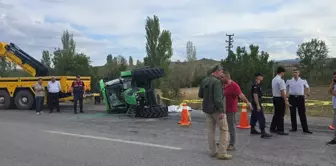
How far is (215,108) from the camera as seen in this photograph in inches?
256

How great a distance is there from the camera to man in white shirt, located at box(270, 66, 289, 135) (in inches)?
341

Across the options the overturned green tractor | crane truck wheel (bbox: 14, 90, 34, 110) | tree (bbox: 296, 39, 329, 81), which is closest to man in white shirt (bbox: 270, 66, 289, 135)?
the overturned green tractor

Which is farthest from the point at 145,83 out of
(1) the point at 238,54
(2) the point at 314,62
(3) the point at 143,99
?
(2) the point at 314,62

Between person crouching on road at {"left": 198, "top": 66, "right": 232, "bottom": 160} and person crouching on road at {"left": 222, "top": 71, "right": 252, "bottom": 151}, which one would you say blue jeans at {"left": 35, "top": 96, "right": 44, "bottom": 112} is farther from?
person crouching on road at {"left": 198, "top": 66, "right": 232, "bottom": 160}

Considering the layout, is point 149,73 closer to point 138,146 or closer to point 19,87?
point 138,146

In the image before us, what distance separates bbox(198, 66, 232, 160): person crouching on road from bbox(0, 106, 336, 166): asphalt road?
0.24 m

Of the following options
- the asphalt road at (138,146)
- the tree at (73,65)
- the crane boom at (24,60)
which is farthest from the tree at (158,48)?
the asphalt road at (138,146)

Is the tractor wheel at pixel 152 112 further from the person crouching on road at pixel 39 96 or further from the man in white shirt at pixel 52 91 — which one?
the person crouching on road at pixel 39 96

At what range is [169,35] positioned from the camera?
152 feet

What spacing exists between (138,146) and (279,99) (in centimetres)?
366

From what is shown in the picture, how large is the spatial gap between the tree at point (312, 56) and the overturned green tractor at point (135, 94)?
64039 millimetres

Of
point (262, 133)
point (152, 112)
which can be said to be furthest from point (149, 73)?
point (262, 133)

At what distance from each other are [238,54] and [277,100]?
468 inches

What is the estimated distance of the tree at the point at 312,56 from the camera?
238ft
